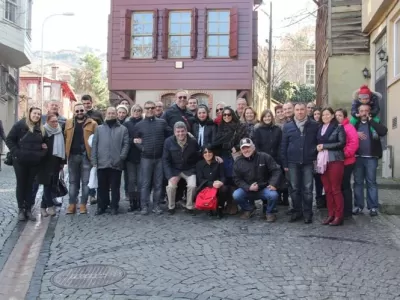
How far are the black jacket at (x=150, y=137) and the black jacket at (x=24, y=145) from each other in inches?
62.0

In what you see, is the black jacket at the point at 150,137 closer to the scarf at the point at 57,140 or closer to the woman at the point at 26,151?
the scarf at the point at 57,140

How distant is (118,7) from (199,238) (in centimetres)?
1273

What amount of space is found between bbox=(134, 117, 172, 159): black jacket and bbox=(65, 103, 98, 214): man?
76 centimetres

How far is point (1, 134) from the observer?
12.5 meters

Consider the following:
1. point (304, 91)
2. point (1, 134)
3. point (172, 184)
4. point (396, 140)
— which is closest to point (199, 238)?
point (172, 184)

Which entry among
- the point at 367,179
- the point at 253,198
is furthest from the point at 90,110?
the point at 367,179

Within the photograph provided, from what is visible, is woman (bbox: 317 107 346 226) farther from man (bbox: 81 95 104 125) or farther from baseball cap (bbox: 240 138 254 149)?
man (bbox: 81 95 104 125)

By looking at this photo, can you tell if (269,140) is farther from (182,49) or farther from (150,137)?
(182,49)

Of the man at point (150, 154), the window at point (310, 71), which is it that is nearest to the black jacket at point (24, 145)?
the man at point (150, 154)

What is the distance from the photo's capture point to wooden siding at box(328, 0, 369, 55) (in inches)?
579

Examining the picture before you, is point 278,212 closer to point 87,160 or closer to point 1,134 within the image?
point 87,160

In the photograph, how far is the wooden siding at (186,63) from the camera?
54.6ft

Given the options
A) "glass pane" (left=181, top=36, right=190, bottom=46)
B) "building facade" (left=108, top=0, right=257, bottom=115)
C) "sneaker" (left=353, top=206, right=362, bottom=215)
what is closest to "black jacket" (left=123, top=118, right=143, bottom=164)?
"sneaker" (left=353, top=206, right=362, bottom=215)

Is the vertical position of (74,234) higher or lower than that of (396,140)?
lower
